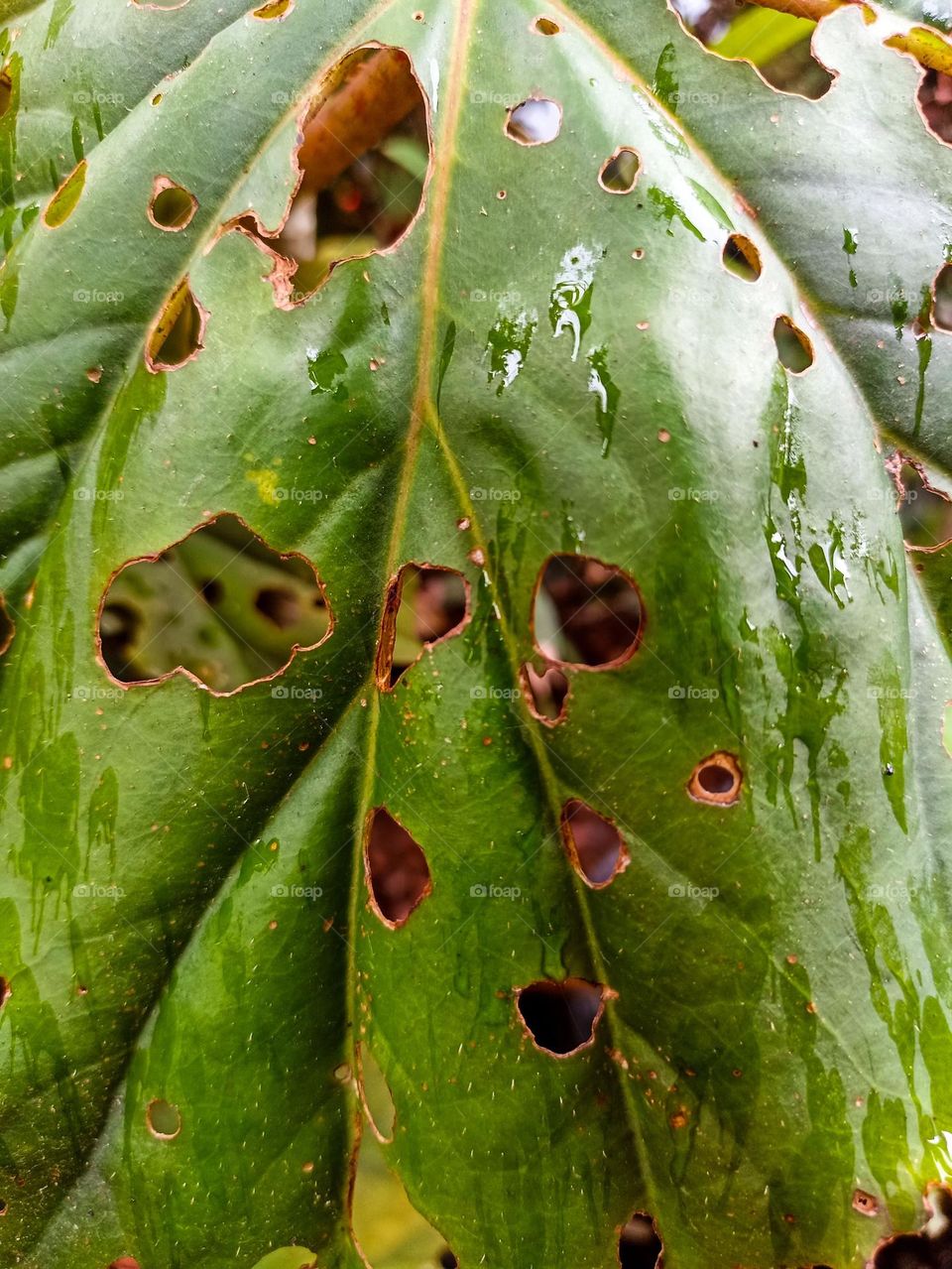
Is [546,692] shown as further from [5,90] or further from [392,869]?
[5,90]

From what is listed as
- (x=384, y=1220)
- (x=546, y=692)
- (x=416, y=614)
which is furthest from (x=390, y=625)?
(x=384, y=1220)

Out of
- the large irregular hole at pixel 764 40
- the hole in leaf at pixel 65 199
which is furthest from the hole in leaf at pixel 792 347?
the hole in leaf at pixel 65 199

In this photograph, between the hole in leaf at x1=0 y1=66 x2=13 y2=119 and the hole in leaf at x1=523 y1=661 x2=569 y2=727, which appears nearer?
the hole in leaf at x1=523 y1=661 x2=569 y2=727

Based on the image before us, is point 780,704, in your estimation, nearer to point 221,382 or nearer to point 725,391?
point 725,391

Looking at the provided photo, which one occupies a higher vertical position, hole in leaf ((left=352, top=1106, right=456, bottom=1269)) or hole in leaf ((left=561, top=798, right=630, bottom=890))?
hole in leaf ((left=561, top=798, right=630, bottom=890))

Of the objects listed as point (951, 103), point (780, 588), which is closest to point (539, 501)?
point (780, 588)

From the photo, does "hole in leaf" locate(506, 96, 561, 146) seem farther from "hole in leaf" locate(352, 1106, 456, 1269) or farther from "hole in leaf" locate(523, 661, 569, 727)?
"hole in leaf" locate(352, 1106, 456, 1269)

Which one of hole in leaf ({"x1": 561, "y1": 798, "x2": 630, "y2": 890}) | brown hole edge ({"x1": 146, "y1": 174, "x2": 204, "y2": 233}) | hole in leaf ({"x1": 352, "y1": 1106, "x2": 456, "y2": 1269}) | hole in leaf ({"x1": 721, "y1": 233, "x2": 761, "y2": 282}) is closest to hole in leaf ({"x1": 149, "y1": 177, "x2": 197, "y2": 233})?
brown hole edge ({"x1": 146, "y1": 174, "x2": 204, "y2": 233})
